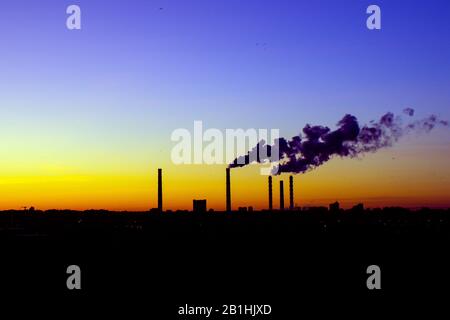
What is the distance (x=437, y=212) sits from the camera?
348 ft

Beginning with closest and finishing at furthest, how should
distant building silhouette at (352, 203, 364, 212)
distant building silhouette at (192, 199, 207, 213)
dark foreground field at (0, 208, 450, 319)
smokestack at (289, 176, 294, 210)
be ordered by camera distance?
dark foreground field at (0, 208, 450, 319), distant building silhouette at (192, 199, 207, 213), smokestack at (289, 176, 294, 210), distant building silhouette at (352, 203, 364, 212)

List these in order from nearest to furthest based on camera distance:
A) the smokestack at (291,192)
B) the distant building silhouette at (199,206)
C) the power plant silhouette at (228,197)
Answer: the power plant silhouette at (228,197) → the distant building silhouette at (199,206) → the smokestack at (291,192)

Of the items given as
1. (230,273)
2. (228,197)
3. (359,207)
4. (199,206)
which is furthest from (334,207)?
(230,273)

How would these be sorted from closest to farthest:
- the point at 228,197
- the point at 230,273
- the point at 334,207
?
the point at 230,273 < the point at 228,197 < the point at 334,207

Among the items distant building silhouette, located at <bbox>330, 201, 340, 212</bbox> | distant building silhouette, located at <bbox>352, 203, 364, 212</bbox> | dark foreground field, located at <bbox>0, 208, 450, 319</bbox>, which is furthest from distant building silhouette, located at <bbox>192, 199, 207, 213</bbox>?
distant building silhouette, located at <bbox>352, 203, 364, 212</bbox>

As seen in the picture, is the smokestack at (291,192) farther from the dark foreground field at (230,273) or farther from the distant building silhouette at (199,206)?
the dark foreground field at (230,273)

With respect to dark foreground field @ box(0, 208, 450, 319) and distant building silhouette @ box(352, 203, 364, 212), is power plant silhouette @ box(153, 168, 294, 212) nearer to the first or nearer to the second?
dark foreground field @ box(0, 208, 450, 319)

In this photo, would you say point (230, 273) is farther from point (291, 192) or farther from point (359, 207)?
point (359, 207)

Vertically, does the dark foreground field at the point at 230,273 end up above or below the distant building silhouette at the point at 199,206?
below

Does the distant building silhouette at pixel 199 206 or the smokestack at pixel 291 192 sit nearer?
the distant building silhouette at pixel 199 206

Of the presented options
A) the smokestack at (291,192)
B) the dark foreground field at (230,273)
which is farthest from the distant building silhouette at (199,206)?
the dark foreground field at (230,273)

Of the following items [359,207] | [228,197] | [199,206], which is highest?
[228,197]

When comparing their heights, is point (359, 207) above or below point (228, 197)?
below
